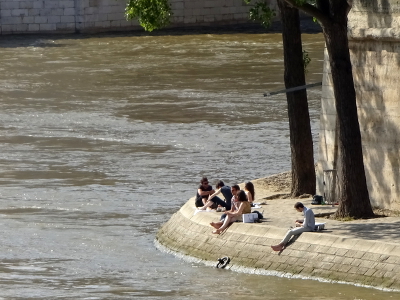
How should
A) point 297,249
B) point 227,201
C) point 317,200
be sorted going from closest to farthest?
point 297,249, point 227,201, point 317,200

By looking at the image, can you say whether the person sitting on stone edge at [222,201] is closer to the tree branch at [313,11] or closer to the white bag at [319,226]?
the white bag at [319,226]

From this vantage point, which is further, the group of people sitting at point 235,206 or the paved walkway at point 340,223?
the group of people sitting at point 235,206

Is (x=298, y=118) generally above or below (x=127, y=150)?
above

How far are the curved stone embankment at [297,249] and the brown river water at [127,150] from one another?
0.25 m

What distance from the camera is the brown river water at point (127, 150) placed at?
1900cm

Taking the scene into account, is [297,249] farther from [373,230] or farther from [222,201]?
[222,201]

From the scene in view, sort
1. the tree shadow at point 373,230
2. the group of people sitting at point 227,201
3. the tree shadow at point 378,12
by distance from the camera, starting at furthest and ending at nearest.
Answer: the tree shadow at point 378,12 → the group of people sitting at point 227,201 → the tree shadow at point 373,230

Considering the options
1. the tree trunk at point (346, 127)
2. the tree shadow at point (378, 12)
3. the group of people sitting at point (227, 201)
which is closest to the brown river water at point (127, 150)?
the group of people sitting at point (227, 201)

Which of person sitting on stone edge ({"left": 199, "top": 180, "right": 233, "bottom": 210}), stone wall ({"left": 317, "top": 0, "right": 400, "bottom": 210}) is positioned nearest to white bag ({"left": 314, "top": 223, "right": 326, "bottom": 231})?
stone wall ({"left": 317, "top": 0, "right": 400, "bottom": 210})

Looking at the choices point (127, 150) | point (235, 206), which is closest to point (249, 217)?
point (235, 206)

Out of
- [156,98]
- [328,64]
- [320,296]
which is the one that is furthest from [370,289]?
[156,98]

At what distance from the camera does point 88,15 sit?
51812mm

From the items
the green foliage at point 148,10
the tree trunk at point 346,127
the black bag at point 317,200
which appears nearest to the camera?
the tree trunk at point 346,127

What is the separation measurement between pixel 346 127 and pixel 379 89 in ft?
4.16
